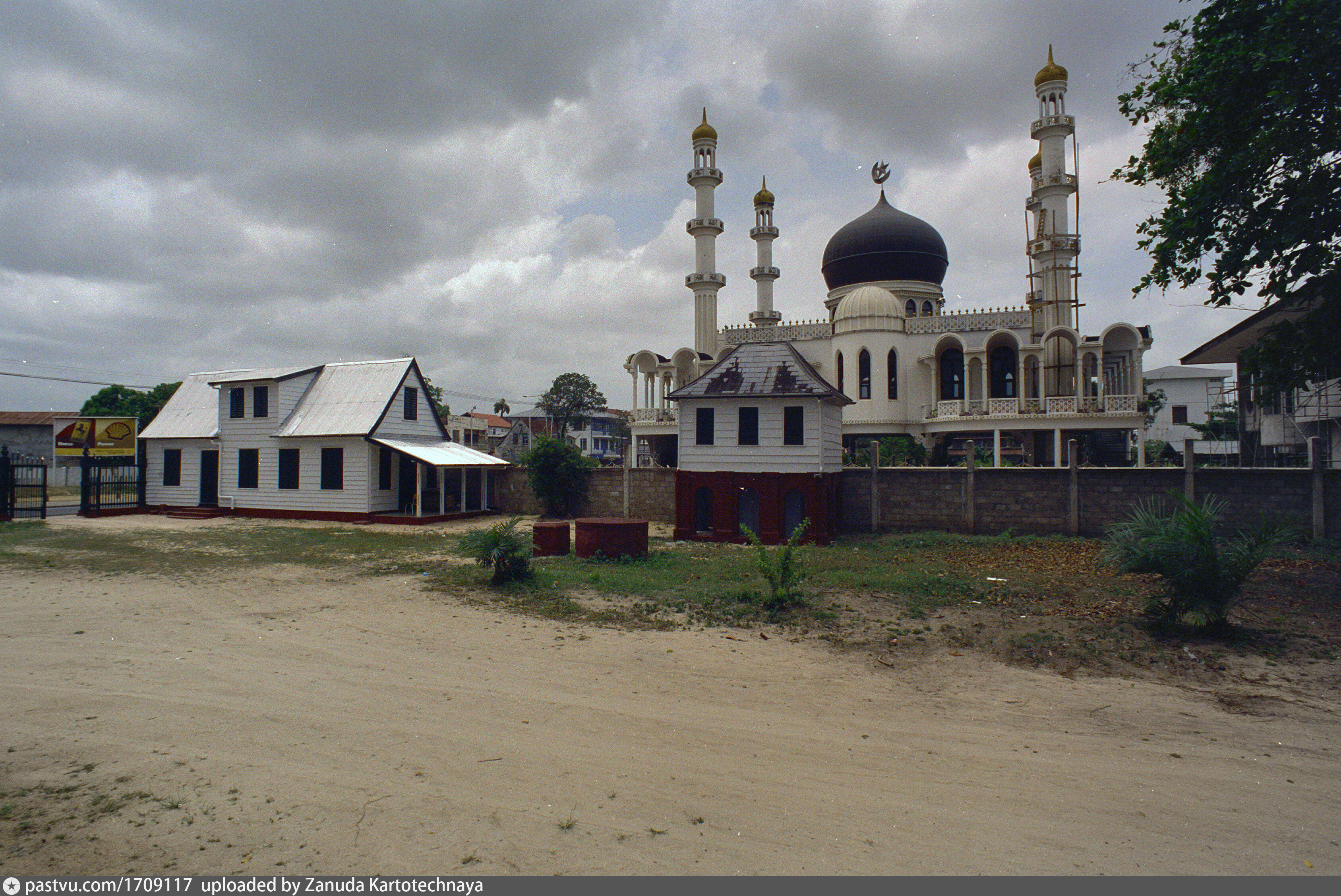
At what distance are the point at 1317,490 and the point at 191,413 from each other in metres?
37.6

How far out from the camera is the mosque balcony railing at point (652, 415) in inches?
1321

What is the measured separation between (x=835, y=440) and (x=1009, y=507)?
5.16 m

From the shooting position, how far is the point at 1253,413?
2544cm

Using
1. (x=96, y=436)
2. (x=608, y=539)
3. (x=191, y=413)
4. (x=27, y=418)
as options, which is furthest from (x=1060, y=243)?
(x=27, y=418)

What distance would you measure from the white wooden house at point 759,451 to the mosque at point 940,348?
322 inches

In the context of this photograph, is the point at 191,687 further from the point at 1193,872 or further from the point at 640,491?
the point at 640,491

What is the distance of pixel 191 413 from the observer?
1138 inches

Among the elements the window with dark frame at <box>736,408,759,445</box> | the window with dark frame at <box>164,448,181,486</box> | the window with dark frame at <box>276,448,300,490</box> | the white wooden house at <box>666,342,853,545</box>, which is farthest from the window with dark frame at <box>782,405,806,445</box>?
the window with dark frame at <box>164,448,181,486</box>

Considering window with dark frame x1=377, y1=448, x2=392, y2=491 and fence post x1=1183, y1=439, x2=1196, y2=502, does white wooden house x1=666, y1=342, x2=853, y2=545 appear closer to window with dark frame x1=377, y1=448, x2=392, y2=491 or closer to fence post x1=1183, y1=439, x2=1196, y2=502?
fence post x1=1183, y1=439, x2=1196, y2=502

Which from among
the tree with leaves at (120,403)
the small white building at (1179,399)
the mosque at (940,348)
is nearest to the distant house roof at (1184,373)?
the small white building at (1179,399)

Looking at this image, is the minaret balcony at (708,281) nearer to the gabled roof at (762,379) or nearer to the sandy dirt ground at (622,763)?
the gabled roof at (762,379)

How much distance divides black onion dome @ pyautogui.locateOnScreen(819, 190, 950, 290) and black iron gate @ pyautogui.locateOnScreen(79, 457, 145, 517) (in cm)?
3475

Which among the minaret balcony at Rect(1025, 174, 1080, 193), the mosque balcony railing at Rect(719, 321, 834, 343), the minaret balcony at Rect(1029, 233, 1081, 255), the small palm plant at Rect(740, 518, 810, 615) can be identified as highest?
the minaret balcony at Rect(1025, 174, 1080, 193)

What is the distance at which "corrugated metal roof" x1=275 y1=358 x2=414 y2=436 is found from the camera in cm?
2553
